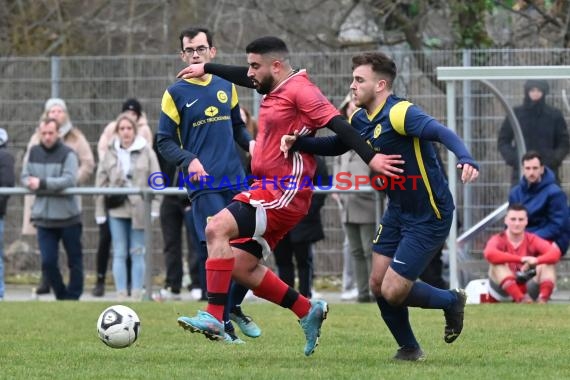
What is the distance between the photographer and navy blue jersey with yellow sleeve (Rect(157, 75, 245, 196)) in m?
9.48

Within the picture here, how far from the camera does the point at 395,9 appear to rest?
18.1m

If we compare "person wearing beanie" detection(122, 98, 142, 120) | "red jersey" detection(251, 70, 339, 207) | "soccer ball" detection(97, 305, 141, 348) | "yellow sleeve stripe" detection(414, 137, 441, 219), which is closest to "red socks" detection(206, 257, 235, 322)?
"soccer ball" detection(97, 305, 141, 348)

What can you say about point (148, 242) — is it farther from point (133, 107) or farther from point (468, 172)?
point (468, 172)

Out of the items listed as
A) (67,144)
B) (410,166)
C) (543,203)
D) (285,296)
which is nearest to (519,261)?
(543,203)

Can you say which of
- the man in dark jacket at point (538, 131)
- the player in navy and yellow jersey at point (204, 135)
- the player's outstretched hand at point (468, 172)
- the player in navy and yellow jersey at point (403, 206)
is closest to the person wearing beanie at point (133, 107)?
the man in dark jacket at point (538, 131)

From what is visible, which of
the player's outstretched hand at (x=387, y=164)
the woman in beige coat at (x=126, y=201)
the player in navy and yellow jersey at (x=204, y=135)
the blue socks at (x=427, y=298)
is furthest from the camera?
the woman in beige coat at (x=126, y=201)

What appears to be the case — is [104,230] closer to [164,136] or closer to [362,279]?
[362,279]

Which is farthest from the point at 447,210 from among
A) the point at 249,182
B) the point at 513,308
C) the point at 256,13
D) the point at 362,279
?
the point at 256,13

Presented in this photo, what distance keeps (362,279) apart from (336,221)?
220 cm

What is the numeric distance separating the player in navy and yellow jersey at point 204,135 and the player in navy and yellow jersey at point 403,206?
5.20ft

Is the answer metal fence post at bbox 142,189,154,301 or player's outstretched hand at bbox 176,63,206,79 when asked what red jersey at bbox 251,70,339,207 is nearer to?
player's outstretched hand at bbox 176,63,206,79

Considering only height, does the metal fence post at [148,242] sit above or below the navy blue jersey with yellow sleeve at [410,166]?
below

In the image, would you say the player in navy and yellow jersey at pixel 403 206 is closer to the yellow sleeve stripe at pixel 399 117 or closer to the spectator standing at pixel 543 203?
the yellow sleeve stripe at pixel 399 117

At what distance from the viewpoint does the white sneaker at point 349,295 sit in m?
14.8
